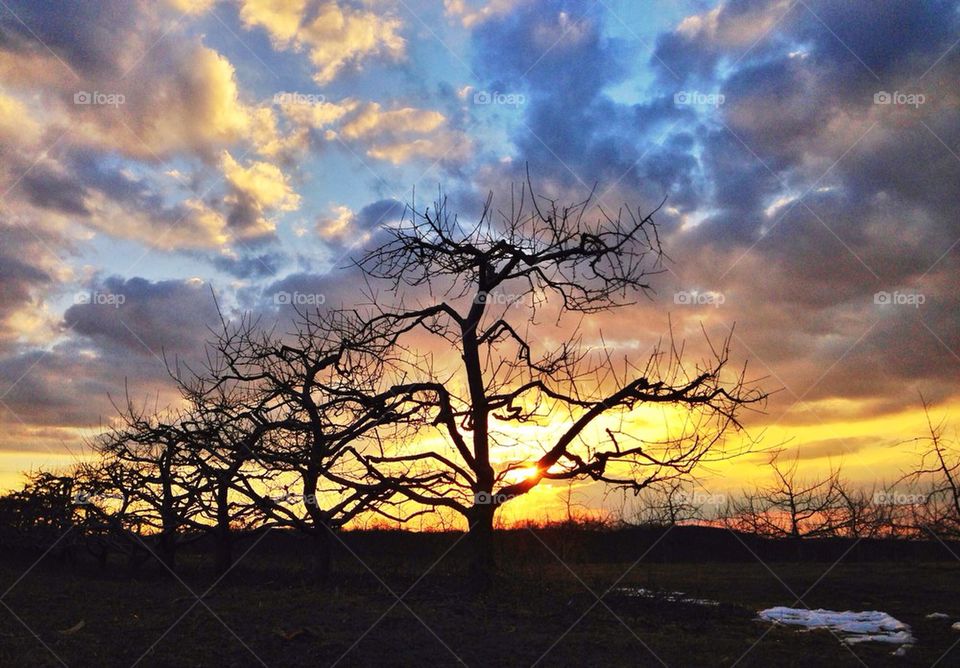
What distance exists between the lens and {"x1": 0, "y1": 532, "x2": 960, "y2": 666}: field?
305 inches

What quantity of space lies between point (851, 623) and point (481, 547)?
5.94 metres

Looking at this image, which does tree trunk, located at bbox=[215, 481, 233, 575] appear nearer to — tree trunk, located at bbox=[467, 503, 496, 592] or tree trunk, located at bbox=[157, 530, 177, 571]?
tree trunk, located at bbox=[157, 530, 177, 571]

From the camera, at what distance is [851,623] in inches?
464

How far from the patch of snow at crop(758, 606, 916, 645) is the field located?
274 millimetres

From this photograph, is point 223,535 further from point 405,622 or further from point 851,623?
point 851,623

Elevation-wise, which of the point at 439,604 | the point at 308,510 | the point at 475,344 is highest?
the point at 475,344

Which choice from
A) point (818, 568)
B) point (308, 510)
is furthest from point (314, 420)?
point (818, 568)

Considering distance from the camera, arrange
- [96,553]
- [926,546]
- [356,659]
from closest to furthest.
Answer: [356,659] → [96,553] → [926,546]

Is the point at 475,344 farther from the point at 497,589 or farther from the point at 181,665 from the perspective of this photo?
the point at 181,665

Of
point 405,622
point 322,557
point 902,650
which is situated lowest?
point 902,650

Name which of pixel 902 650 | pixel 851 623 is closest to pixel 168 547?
pixel 851 623

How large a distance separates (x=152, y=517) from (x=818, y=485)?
1710 centimetres

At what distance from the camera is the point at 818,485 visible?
21.0 m

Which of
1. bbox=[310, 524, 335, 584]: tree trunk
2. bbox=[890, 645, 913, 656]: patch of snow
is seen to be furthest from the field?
bbox=[310, 524, 335, 584]: tree trunk
